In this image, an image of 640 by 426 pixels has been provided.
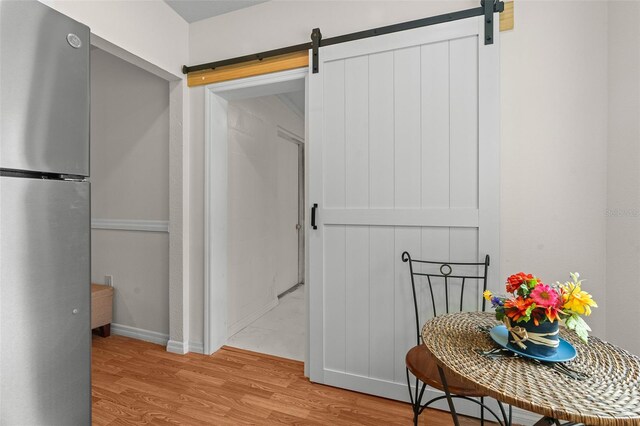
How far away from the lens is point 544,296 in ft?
2.84

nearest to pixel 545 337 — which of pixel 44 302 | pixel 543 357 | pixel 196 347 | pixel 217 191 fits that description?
pixel 543 357

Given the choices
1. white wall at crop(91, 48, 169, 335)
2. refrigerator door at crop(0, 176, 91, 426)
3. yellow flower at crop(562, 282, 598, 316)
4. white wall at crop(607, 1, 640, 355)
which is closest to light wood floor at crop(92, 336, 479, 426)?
white wall at crop(91, 48, 169, 335)

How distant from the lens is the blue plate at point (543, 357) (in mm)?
864

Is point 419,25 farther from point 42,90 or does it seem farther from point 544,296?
point 42,90

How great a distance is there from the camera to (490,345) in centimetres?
97

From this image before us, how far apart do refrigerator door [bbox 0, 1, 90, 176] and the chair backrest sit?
5.32 ft

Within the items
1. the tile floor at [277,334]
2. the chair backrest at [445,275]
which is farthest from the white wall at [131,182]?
the chair backrest at [445,275]

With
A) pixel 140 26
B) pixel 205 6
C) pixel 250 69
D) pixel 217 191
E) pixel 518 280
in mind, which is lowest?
pixel 518 280

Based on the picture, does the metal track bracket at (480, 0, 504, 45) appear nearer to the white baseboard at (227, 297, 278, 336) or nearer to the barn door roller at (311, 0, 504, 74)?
the barn door roller at (311, 0, 504, 74)

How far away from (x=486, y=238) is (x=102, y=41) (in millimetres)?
Answer: 2451

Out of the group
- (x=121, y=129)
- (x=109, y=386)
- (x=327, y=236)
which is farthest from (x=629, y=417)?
(x=121, y=129)

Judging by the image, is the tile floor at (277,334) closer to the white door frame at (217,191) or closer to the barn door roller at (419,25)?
the white door frame at (217,191)

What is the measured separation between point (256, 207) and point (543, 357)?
2608 mm

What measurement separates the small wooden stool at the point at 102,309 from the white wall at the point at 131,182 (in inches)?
2.7
